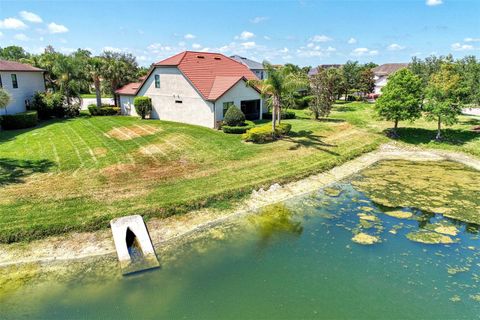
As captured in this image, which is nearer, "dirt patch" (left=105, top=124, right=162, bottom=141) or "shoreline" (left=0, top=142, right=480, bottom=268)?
"shoreline" (left=0, top=142, right=480, bottom=268)

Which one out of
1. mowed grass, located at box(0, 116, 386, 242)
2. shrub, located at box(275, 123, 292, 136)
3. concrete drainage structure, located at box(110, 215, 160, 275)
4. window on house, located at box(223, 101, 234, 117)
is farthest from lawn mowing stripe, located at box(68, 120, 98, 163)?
shrub, located at box(275, 123, 292, 136)

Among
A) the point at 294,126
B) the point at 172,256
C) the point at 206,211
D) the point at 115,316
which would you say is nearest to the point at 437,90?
the point at 294,126

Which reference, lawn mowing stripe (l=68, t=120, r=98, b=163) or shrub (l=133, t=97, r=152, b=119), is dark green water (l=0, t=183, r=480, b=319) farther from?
shrub (l=133, t=97, r=152, b=119)

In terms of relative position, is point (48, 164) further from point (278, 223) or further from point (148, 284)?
point (278, 223)

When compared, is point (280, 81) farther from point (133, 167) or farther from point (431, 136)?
point (431, 136)

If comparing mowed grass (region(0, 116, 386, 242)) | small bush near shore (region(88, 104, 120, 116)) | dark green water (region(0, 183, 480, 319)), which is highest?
small bush near shore (region(88, 104, 120, 116))

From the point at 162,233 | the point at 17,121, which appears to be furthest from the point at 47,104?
the point at 162,233

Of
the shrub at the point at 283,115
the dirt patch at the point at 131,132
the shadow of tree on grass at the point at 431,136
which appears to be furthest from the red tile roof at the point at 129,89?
the shadow of tree on grass at the point at 431,136
